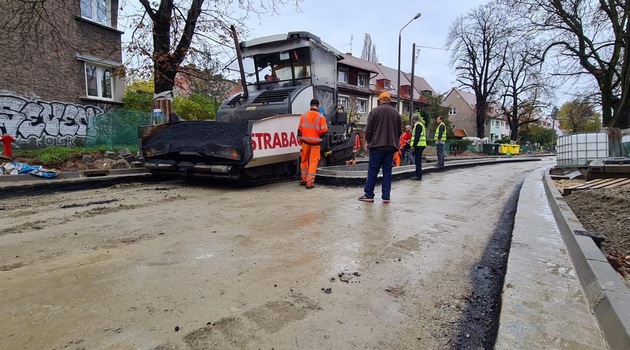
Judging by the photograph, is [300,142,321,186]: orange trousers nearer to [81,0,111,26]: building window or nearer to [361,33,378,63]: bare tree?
[81,0,111,26]: building window

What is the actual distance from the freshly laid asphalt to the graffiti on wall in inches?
529

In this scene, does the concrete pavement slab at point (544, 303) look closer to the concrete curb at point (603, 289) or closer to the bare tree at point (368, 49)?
the concrete curb at point (603, 289)

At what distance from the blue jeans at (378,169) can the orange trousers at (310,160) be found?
1371 mm

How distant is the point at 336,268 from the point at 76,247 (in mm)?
2286

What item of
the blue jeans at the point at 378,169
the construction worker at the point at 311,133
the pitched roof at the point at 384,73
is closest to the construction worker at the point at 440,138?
the construction worker at the point at 311,133

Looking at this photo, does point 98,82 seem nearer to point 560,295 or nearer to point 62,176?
point 62,176

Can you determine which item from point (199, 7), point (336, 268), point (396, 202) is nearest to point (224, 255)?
point (336, 268)

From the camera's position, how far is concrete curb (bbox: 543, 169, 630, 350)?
1628 mm

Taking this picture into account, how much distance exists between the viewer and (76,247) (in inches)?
120

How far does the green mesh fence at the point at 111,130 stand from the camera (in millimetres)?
11422

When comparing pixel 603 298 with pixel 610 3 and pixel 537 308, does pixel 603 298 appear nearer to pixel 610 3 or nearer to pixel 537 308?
pixel 537 308

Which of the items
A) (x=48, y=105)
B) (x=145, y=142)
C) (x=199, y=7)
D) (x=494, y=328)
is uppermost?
(x=199, y=7)

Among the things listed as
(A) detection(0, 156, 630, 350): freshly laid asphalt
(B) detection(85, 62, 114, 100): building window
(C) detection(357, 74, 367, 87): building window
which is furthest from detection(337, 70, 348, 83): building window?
(A) detection(0, 156, 630, 350): freshly laid asphalt

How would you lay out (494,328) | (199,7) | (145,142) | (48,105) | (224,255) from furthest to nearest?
(48,105) → (199,7) → (145,142) → (224,255) → (494,328)
